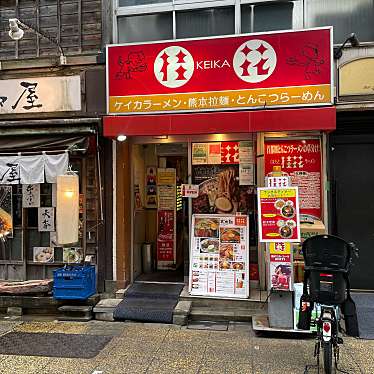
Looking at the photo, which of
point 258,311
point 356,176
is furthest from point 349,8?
point 258,311

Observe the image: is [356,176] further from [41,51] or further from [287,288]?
[41,51]

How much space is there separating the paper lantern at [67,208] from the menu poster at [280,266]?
3.39 meters

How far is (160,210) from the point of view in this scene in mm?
9055

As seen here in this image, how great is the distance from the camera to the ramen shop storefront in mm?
6500

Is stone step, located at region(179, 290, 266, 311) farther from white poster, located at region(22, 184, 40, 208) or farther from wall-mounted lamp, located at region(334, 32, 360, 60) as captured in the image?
wall-mounted lamp, located at region(334, 32, 360, 60)

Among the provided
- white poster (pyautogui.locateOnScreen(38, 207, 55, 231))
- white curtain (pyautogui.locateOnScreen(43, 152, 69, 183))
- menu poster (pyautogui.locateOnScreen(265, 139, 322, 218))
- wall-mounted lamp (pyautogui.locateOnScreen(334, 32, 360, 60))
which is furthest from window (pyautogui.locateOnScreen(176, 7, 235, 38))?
white poster (pyautogui.locateOnScreen(38, 207, 55, 231))

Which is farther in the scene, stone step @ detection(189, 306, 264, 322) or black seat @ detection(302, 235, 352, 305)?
Result: stone step @ detection(189, 306, 264, 322)

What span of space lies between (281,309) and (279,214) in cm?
142

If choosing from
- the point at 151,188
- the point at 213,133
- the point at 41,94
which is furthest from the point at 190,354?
the point at 41,94

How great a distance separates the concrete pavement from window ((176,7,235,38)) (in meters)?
5.28

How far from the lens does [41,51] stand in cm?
780

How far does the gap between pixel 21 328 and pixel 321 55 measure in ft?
21.8

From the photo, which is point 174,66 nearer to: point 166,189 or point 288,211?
point 166,189

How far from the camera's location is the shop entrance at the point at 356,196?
24.1 feet
